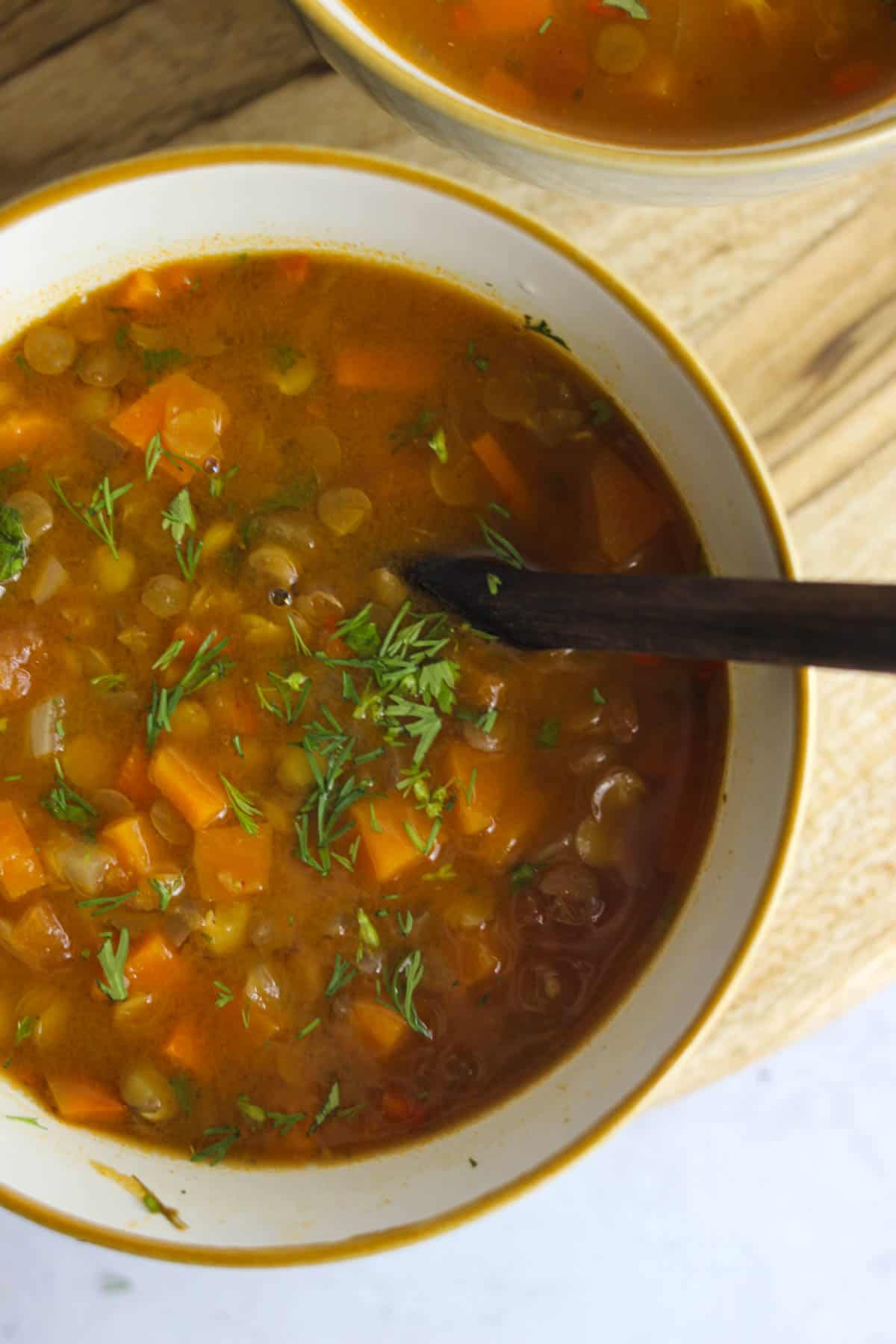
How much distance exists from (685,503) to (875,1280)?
6.84 feet

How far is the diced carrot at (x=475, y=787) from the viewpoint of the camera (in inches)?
94.0

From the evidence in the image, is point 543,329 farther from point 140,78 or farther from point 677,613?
point 140,78

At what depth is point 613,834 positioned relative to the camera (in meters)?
2.43

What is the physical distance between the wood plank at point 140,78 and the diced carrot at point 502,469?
791 mm

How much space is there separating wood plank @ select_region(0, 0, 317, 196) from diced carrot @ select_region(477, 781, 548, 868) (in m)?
1.40

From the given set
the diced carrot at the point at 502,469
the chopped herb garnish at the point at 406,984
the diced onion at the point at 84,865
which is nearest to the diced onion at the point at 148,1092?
the diced onion at the point at 84,865

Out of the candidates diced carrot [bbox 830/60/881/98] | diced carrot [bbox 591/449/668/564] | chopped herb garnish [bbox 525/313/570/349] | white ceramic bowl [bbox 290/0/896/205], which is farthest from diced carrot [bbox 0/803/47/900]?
diced carrot [bbox 830/60/881/98]

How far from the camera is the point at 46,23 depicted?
2.40 metres

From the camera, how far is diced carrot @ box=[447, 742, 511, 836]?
7.83ft

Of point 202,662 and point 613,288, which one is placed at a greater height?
point 613,288

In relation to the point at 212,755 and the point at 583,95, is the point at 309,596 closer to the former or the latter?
the point at 212,755

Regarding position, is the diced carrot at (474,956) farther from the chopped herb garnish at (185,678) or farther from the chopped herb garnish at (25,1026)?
the chopped herb garnish at (25,1026)

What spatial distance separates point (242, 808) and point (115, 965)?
0.39 metres

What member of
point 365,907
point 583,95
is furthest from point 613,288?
point 365,907
